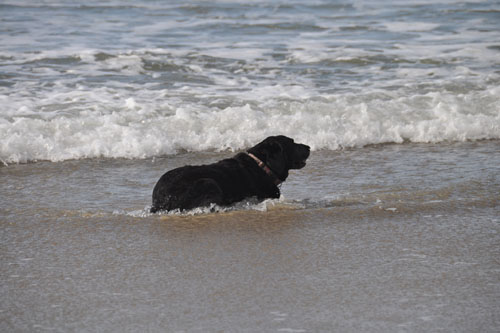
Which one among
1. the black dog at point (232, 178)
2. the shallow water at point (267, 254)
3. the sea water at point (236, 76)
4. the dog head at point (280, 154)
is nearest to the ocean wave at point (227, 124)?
the sea water at point (236, 76)

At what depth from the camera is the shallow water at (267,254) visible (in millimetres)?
3969

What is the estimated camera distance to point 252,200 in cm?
638

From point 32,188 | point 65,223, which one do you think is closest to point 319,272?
point 65,223

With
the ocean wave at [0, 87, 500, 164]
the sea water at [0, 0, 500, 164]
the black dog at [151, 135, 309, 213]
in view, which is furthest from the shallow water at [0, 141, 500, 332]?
the sea water at [0, 0, 500, 164]

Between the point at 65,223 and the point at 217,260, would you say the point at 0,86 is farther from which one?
→ the point at 217,260

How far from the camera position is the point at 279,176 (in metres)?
6.62

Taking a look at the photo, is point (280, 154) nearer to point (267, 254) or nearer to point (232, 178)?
point (232, 178)

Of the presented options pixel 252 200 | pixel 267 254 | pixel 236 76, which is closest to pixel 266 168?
pixel 252 200

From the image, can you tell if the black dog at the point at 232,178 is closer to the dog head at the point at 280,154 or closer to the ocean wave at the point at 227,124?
the dog head at the point at 280,154

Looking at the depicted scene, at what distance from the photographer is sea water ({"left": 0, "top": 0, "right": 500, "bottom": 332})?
164 inches

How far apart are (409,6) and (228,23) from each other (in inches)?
222

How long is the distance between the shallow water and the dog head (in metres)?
0.31

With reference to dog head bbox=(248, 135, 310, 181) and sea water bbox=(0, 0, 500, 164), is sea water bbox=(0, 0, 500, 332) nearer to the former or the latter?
sea water bbox=(0, 0, 500, 164)

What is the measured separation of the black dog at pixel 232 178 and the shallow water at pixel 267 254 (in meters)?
0.13
